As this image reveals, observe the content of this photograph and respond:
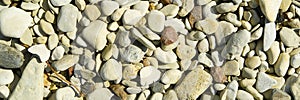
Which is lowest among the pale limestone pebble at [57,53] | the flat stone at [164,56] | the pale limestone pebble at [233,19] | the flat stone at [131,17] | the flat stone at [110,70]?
the flat stone at [110,70]

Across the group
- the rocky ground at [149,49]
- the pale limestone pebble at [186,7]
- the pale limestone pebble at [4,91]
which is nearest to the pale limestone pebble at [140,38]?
the rocky ground at [149,49]

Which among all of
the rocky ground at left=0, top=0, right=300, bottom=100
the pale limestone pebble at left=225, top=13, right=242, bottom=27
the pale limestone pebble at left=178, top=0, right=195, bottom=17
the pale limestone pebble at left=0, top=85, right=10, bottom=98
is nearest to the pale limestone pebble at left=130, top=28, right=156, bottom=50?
the rocky ground at left=0, top=0, right=300, bottom=100

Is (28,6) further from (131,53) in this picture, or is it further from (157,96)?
(157,96)

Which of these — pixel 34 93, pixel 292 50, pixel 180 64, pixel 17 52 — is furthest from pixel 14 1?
pixel 292 50

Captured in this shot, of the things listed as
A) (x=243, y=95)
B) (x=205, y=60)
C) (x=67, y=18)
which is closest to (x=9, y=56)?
(x=67, y=18)

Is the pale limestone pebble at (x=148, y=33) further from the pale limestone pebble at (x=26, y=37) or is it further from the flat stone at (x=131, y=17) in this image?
the pale limestone pebble at (x=26, y=37)

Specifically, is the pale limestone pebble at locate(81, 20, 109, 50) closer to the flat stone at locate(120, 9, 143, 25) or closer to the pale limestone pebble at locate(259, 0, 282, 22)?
the flat stone at locate(120, 9, 143, 25)

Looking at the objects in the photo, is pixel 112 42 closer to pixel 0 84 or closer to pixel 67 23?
pixel 67 23
